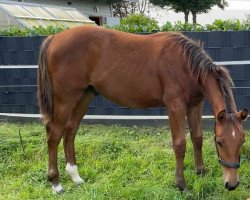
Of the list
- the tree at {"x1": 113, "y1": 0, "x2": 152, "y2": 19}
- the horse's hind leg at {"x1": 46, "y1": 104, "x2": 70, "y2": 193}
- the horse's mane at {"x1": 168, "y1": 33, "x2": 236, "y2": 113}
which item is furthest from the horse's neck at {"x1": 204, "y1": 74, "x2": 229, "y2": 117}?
the tree at {"x1": 113, "y1": 0, "x2": 152, "y2": 19}

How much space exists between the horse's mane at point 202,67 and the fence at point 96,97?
6.87 feet

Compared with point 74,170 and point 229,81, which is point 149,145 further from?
point 229,81

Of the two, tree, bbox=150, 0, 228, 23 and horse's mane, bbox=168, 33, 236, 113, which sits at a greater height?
tree, bbox=150, 0, 228, 23

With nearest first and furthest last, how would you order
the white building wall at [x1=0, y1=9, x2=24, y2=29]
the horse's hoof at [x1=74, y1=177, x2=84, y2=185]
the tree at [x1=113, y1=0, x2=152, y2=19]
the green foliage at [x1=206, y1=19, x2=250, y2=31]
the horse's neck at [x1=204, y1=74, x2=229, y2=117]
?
the horse's neck at [x1=204, y1=74, x2=229, y2=117] < the horse's hoof at [x1=74, y1=177, x2=84, y2=185] < the green foliage at [x1=206, y1=19, x2=250, y2=31] < the white building wall at [x1=0, y1=9, x2=24, y2=29] < the tree at [x1=113, y1=0, x2=152, y2=19]

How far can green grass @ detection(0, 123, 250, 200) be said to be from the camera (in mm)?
3584

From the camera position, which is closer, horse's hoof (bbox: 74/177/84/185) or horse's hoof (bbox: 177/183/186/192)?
horse's hoof (bbox: 177/183/186/192)

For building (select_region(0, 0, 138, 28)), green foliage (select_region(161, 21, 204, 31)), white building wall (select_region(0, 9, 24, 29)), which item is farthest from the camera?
building (select_region(0, 0, 138, 28))

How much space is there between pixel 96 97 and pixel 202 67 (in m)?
3.06

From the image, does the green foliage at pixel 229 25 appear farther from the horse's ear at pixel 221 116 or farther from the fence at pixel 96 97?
the horse's ear at pixel 221 116

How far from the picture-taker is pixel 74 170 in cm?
402

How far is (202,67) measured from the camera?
3424mm

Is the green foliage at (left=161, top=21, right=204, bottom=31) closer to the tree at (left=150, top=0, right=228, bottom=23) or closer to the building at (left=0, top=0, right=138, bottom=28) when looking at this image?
the building at (left=0, top=0, right=138, bottom=28)

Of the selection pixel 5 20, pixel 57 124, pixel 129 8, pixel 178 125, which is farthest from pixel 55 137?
pixel 129 8

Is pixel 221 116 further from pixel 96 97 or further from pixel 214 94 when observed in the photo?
pixel 96 97
